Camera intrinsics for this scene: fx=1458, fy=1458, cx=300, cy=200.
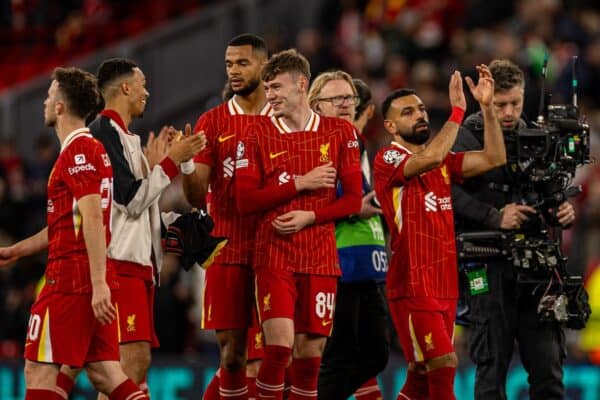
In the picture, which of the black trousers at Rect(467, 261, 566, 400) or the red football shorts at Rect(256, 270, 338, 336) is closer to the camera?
the red football shorts at Rect(256, 270, 338, 336)

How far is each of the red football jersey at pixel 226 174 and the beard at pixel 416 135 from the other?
90cm

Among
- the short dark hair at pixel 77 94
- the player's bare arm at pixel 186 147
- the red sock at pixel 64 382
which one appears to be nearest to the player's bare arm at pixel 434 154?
the player's bare arm at pixel 186 147

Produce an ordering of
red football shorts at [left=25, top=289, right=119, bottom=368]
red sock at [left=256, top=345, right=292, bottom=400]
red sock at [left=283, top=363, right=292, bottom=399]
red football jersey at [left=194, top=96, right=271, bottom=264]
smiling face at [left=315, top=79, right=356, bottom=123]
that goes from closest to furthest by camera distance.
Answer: red football shorts at [left=25, top=289, right=119, bottom=368]
red sock at [left=256, top=345, right=292, bottom=400]
red football jersey at [left=194, top=96, right=271, bottom=264]
red sock at [left=283, top=363, right=292, bottom=399]
smiling face at [left=315, top=79, right=356, bottom=123]

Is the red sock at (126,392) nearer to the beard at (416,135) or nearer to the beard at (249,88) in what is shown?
the beard at (249,88)

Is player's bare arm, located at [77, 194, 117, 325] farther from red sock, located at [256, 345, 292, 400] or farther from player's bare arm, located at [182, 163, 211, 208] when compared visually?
player's bare arm, located at [182, 163, 211, 208]

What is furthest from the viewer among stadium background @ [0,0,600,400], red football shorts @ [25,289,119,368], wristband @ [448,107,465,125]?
stadium background @ [0,0,600,400]

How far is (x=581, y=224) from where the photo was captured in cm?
1479

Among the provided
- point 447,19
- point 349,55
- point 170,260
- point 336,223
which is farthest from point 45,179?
point 336,223

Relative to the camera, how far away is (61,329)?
26.4 ft

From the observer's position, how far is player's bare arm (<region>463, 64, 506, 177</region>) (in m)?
9.07

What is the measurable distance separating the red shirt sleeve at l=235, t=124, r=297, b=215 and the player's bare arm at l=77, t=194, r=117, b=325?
108cm

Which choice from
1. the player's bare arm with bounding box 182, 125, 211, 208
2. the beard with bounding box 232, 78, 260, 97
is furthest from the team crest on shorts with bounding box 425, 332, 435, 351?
the beard with bounding box 232, 78, 260, 97

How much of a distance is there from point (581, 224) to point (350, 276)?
18.2ft

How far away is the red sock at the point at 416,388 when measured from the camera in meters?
9.27
